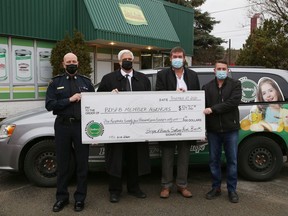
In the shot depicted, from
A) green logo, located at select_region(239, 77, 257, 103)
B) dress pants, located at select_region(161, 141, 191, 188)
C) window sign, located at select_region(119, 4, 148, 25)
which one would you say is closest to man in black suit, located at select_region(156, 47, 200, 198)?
dress pants, located at select_region(161, 141, 191, 188)

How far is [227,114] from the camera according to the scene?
4.47 metres

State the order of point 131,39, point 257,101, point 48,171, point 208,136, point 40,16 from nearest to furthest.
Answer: point 208,136, point 48,171, point 257,101, point 40,16, point 131,39

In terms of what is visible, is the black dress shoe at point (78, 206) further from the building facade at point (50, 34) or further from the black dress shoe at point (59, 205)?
the building facade at point (50, 34)

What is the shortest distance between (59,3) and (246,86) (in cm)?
1009

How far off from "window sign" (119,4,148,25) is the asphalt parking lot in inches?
420

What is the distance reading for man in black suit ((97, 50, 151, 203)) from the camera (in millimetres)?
4516

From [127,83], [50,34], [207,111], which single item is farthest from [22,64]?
[207,111]

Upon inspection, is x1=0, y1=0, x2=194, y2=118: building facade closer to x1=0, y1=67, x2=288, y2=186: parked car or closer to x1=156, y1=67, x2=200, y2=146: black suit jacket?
x1=0, y1=67, x2=288, y2=186: parked car

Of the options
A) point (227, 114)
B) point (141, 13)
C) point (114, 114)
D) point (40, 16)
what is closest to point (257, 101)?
point (227, 114)

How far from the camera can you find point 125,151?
15.5 ft

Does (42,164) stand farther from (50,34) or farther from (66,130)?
(50,34)

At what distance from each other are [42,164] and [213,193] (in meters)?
2.55

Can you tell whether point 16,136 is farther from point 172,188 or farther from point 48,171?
point 172,188

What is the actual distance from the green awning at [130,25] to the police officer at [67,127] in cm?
928
